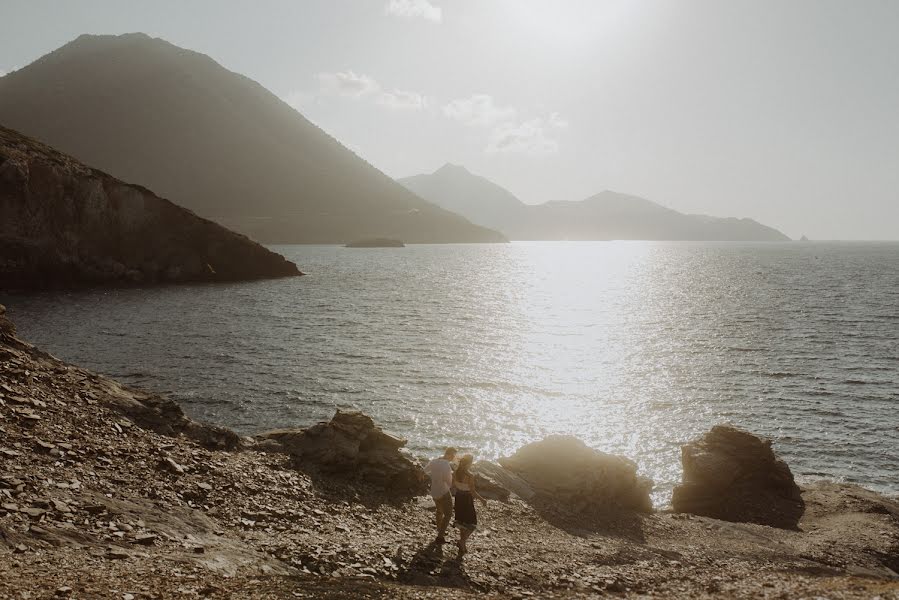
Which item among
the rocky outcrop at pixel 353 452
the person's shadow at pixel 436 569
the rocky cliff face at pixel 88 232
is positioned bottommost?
the person's shadow at pixel 436 569

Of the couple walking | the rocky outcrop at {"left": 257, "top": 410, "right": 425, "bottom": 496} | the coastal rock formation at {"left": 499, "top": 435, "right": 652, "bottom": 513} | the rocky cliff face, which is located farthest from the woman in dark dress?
the rocky cliff face

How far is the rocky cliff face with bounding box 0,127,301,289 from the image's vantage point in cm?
8038

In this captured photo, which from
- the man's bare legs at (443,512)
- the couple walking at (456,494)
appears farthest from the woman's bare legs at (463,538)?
the man's bare legs at (443,512)

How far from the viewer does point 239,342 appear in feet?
170

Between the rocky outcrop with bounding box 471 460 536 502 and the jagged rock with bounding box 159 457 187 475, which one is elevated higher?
the jagged rock with bounding box 159 457 187 475

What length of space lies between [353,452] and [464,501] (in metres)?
6.27

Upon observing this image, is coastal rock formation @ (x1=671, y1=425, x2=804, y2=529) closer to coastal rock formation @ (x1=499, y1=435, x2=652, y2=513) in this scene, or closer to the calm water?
the calm water

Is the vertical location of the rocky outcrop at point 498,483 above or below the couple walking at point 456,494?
below

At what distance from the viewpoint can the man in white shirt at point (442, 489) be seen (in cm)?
1579

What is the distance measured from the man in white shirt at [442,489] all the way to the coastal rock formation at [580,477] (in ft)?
27.0

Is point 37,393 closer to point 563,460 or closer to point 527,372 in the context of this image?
point 563,460

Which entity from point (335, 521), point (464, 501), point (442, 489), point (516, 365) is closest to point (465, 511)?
point (464, 501)

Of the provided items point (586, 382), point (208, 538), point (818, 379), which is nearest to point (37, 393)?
point (208, 538)

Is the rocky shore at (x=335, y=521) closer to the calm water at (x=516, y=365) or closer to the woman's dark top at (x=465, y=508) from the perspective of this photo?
the woman's dark top at (x=465, y=508)
